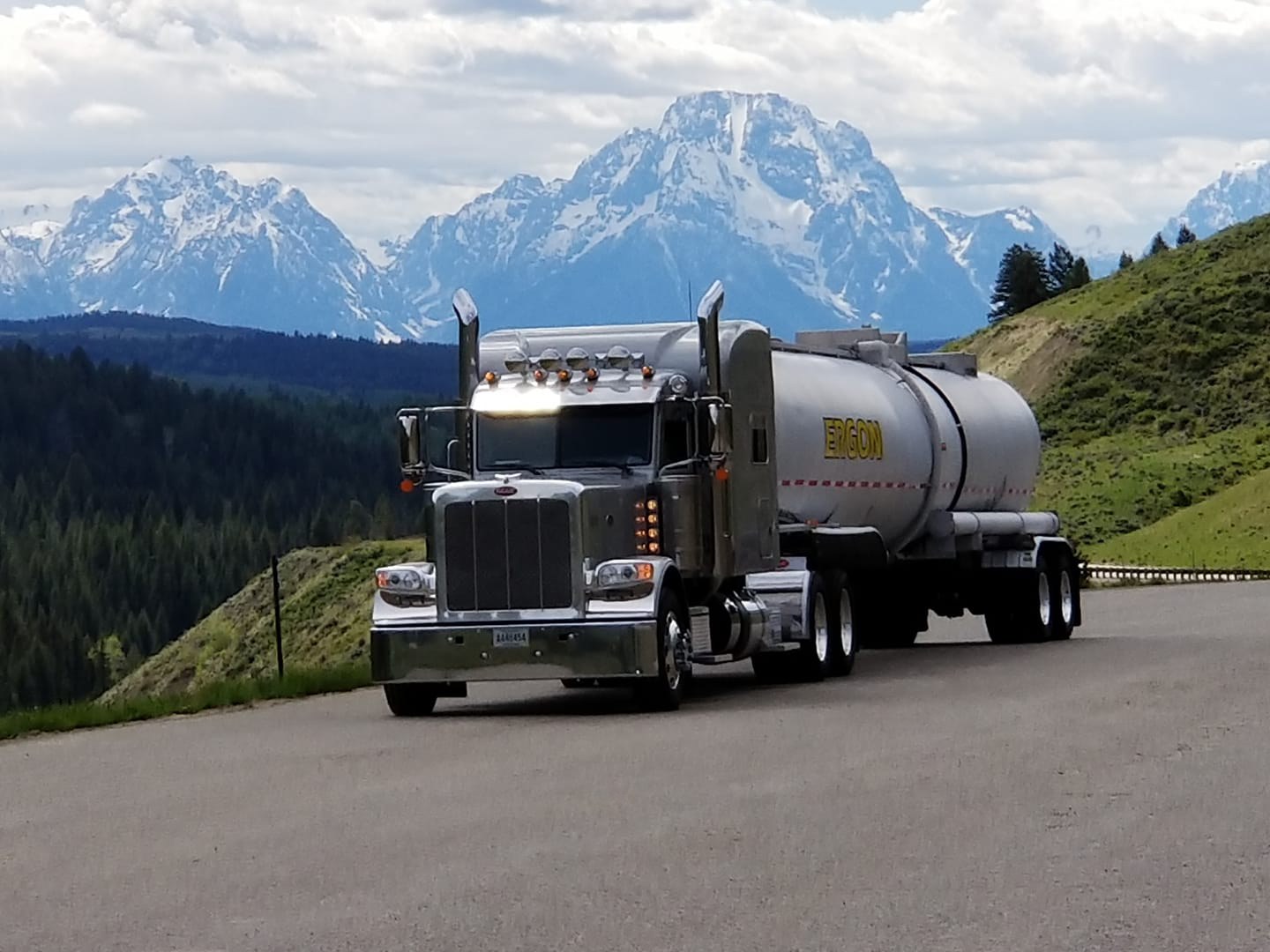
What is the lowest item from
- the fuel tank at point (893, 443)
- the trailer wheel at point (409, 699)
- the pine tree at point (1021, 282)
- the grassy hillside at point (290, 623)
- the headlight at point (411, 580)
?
the grassy hillside at point (290, 623)

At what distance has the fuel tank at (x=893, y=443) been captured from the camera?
82.4ft

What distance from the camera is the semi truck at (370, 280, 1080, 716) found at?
67.9 ft

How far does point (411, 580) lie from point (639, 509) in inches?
78.7

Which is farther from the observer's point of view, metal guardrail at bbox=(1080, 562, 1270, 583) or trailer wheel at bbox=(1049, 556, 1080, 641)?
metal guardrail at bbox=(1080, 562, 1270, 583)

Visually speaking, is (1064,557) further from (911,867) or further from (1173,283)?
(1173,283)

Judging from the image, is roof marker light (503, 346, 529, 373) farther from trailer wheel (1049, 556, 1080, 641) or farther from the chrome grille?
trailer wheel (1049, 556, 1080, 641)

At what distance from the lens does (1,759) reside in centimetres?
1830

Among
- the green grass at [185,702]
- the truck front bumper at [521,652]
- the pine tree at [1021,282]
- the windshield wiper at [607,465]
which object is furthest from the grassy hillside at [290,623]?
the truck front bumper at [521,652]

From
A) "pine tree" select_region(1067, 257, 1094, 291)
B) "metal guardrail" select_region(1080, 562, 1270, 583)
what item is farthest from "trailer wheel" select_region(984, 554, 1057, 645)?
"pine tree" select_region(1067, 257, 1094, 291)

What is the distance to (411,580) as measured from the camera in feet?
69.2

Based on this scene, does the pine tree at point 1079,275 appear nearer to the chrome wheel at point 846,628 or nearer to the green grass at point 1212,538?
the green grass at point 1212,538

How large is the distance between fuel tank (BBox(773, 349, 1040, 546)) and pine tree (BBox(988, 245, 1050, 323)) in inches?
5697

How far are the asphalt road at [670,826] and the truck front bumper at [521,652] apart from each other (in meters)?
0.45

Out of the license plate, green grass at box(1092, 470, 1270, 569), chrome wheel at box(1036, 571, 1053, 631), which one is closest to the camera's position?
the license plate
